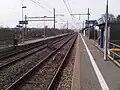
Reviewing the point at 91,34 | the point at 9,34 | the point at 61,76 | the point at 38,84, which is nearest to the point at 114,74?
the point at 61,76

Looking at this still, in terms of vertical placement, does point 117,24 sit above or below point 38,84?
above

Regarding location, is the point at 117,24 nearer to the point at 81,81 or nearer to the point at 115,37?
the point at 115,37

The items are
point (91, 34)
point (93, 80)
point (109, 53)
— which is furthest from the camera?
point (91, 34)

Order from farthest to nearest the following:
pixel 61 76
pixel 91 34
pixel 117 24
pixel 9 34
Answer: pixel 91 34, pixel 9 34, pixel 117 24, pixel 61 76

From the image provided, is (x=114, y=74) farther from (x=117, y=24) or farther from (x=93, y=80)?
(x=117, y=24)

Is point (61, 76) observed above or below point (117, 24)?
below

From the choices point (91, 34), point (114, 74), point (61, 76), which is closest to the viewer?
point (114, 74)

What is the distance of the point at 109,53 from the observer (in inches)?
804

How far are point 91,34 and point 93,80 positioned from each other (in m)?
50.8

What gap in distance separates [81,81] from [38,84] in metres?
1.97

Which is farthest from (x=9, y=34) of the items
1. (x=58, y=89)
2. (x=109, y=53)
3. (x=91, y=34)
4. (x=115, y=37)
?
(x=58, y=89)

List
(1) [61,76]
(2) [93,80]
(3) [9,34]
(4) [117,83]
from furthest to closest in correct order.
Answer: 1. (3) [9,34]
2. (1) [61,76]
3. (2) [93,80]
4. (4) [117,83]

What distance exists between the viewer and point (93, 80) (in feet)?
36.2

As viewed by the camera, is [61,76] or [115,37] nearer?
[61,76]
